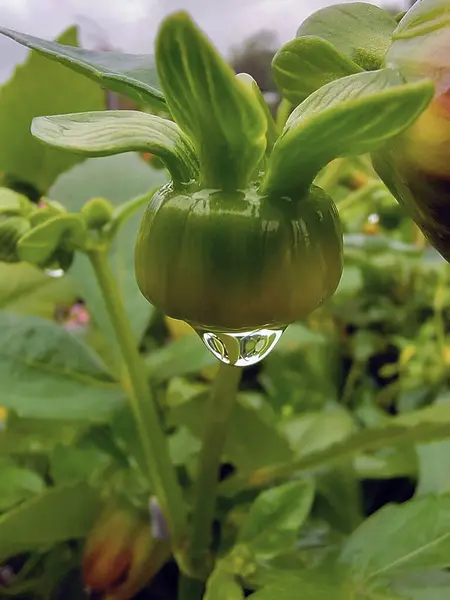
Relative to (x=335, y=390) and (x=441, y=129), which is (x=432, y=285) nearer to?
(x=335, y=390)

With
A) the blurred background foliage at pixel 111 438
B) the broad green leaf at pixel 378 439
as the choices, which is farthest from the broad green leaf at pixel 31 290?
the broad green leaf at pixel 378 439

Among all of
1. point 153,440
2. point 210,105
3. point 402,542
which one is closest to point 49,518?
point 153,440

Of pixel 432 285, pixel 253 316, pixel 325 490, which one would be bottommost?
pixel 432 285

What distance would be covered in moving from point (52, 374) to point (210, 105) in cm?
25

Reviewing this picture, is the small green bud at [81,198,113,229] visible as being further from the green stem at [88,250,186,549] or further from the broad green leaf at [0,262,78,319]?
the broad green leaf at [0,262,78,319]

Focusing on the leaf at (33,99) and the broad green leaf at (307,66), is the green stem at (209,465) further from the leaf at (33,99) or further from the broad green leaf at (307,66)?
the leaf at (33,99)

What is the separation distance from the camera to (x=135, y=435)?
0.38 meters

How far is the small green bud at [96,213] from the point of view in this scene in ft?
1.05

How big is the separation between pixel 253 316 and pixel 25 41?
95 millimetres

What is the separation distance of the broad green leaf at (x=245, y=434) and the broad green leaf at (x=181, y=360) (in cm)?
2

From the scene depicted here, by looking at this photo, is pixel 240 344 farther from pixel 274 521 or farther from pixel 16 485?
pixel 16 485

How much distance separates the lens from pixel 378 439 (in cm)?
34

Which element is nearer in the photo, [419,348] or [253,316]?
[253,316]

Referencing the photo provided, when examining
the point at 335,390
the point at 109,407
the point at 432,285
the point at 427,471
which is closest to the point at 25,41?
the point at 109,407
